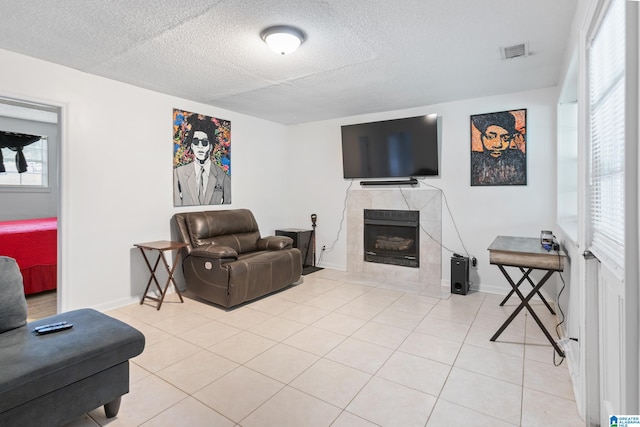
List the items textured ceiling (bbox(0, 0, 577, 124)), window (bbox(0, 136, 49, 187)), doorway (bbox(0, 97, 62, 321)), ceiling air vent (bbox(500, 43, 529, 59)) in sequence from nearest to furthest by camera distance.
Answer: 1. textured ceiling (bbox(0, 0, 577, 124))
2. ceiling air vent (bbox(500, 43, 529, 59))
3. doorway (bbox(0, 97, 62, 321))
4. window (bbox(0, 136, 49, 187))

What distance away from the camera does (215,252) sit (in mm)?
3525

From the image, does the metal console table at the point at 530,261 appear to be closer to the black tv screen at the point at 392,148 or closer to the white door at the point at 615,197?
the white door at the point at 615,197

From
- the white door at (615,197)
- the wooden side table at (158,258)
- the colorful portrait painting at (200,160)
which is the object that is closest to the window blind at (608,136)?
the white door at (615,197)

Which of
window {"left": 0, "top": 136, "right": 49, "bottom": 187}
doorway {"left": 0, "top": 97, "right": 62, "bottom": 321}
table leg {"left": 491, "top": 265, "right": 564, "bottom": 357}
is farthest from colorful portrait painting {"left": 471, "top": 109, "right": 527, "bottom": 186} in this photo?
window {"left": 0, "top": 136, "right": 49, "bottom": 187}

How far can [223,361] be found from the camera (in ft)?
7.91

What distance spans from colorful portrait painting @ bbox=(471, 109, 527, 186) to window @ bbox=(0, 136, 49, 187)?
7.23 m

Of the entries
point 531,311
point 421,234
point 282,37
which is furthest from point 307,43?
point 421,234

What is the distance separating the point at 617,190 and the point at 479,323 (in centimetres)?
215

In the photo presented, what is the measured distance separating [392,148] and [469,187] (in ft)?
3.71

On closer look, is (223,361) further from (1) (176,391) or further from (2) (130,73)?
(2) (130,73)

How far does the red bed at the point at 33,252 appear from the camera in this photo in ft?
12.2

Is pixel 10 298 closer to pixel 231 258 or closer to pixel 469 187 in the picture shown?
pixel 231 258

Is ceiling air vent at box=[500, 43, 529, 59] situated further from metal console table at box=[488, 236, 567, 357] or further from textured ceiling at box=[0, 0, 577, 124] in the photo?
metal console table at box=[488, 236, 567, 357]

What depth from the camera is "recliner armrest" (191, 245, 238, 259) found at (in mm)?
3500
